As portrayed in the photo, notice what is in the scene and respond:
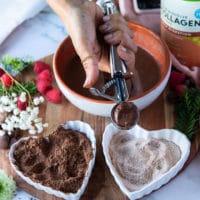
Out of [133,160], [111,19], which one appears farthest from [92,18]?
[133,160]

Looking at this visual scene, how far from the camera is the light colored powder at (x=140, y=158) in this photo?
903mm

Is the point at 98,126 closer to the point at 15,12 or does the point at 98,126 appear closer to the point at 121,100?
the point at 121,100

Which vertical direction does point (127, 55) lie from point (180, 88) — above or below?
above

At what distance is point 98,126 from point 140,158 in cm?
13

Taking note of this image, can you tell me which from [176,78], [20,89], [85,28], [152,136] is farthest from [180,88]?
[20,89]

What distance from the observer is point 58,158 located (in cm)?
93

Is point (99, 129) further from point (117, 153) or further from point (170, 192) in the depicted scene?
point (170, 192)

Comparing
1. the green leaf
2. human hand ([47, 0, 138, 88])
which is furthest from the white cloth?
human hand ([47, 0, 138, 88])

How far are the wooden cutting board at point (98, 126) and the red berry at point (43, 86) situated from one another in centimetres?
3

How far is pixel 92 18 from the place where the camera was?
100 cm

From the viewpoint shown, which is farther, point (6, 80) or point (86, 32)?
point (6, 80)

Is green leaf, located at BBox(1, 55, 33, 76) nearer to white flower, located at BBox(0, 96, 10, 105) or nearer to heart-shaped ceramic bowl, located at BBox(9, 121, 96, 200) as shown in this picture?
white flower, located at BBox(0, 96, 10, 105)

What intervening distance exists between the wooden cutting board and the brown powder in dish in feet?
0.11

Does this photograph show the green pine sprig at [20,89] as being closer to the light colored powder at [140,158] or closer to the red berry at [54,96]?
the red berry at [54,96]
